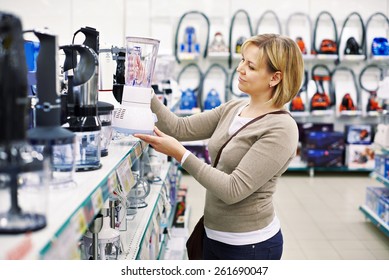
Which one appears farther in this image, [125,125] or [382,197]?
[382,197]

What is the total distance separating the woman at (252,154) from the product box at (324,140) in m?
5.39

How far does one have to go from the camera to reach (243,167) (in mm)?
1930

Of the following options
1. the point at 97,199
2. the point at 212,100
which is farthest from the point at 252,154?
the point at 212,100

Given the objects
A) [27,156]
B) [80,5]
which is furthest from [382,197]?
[80,5]

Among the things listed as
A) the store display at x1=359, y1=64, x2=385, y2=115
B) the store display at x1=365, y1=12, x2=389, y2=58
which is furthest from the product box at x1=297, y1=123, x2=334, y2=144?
the store display at x1=365, y1=12, x2=389, y2=58

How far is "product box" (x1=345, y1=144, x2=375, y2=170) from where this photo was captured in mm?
7516

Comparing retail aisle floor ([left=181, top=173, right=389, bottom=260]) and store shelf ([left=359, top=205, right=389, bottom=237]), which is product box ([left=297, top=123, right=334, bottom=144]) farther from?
store shelf ([left=359, top=205, right=389, bottom=237])

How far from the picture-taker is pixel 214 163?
7.20ft

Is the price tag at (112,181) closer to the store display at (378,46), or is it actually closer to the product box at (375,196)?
the product box at (375,196)

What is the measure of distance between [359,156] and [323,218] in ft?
8.30

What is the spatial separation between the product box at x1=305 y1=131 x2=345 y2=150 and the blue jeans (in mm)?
5429
